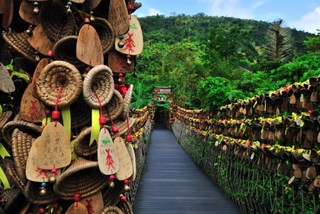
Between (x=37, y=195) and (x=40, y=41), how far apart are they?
0.65m

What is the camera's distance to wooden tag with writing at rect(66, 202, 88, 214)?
3.24ft

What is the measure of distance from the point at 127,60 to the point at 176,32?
129ft

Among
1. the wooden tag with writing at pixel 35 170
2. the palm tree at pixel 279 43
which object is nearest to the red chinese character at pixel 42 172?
the wooden tag with writing at pixel 35 170

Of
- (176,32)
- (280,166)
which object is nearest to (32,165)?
(280,166)

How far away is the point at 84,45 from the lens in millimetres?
1003

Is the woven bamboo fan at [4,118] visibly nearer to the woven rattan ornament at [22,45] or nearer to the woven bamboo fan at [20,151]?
the woven bamboo fan at [20,151]

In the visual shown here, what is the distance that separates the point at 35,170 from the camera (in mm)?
932

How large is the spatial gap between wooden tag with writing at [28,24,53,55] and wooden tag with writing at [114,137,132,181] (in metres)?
0.51

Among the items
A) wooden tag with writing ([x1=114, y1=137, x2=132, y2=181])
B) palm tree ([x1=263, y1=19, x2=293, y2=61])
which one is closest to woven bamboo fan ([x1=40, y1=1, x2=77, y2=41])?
wooden tag with writing ([x1=114, y1=137, x2=132, y2=181])

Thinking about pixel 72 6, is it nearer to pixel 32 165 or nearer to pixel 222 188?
pixel 32 165

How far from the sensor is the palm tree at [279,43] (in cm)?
1099

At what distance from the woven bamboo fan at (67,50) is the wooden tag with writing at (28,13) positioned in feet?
0.57

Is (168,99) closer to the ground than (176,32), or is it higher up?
closer to the ground

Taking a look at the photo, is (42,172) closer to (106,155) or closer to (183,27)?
(106,155)
